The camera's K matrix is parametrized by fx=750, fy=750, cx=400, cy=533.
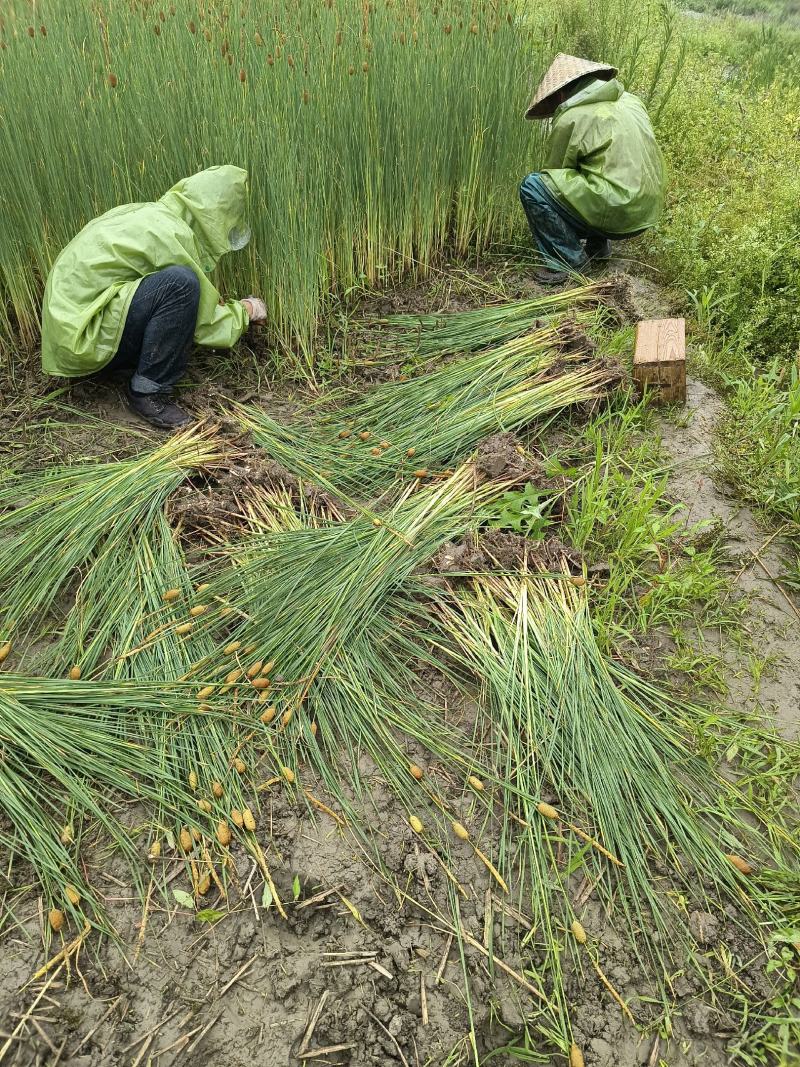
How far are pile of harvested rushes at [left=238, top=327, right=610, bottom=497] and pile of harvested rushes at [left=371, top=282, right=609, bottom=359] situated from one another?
0.15 metres

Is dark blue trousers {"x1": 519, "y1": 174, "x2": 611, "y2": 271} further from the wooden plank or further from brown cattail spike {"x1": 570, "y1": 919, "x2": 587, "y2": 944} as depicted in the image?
brown cattail spike {"x1": 570, "y1": 919, "x2": 587, "y2": 944}

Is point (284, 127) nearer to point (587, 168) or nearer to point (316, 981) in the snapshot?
point (587, 168)

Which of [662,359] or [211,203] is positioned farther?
[662,359]

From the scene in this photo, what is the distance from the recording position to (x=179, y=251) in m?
2.49

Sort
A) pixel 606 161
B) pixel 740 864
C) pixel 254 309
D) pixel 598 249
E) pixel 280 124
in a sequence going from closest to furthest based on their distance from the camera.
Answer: pixel 740 864, pixel 280 124, pixel 254 309, pixel 606 161, pixel 598 249

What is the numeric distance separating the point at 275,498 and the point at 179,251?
910mm

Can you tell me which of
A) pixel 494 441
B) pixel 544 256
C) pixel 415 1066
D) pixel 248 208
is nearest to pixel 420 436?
pixel 494 441

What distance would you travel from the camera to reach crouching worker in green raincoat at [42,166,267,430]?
2434 millimetres

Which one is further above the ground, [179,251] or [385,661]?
[179,251]

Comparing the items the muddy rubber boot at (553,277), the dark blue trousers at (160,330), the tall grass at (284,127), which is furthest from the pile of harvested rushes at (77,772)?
the muddy rubber boot at (553,277)

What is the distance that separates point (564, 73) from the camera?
130 inches

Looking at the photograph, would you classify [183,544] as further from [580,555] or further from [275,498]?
[580,555]

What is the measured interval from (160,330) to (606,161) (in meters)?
2.08

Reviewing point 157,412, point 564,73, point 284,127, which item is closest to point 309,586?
point 157,412
